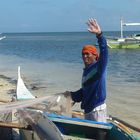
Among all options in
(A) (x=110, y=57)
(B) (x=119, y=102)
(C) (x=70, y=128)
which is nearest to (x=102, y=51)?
(C) (x=70, y=128)

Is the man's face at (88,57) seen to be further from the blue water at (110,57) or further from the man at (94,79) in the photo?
the blue water at (110,57)

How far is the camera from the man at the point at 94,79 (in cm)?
641

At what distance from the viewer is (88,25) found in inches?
252

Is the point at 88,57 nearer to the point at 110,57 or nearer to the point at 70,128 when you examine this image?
the point at 70,128

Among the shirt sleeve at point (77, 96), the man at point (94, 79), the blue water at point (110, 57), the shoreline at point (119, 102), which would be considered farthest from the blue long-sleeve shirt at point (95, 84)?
the blue water at point (110, 57)

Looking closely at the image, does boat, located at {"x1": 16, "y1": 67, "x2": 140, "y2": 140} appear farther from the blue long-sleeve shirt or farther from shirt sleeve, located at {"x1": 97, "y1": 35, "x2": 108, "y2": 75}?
shirt sleeve, located at {"x1": 97, "y1": 35, "x2": 108, "y2": 75}

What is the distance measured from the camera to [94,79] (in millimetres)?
6605

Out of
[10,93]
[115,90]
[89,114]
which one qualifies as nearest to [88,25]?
[89,114]

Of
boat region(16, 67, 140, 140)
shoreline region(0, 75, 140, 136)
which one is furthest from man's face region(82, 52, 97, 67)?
shoreline region(0, 75, 140, 136)

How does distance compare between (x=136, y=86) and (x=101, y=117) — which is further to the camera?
(x=136, y=86)

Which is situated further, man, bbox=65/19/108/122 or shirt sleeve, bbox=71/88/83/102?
shirt sleeve, bbox=71/88/83/102

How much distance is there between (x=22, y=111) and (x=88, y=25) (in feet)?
6.25

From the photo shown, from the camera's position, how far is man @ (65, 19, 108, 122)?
21.0 feet

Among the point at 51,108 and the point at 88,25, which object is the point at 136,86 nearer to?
the point at 51,108
